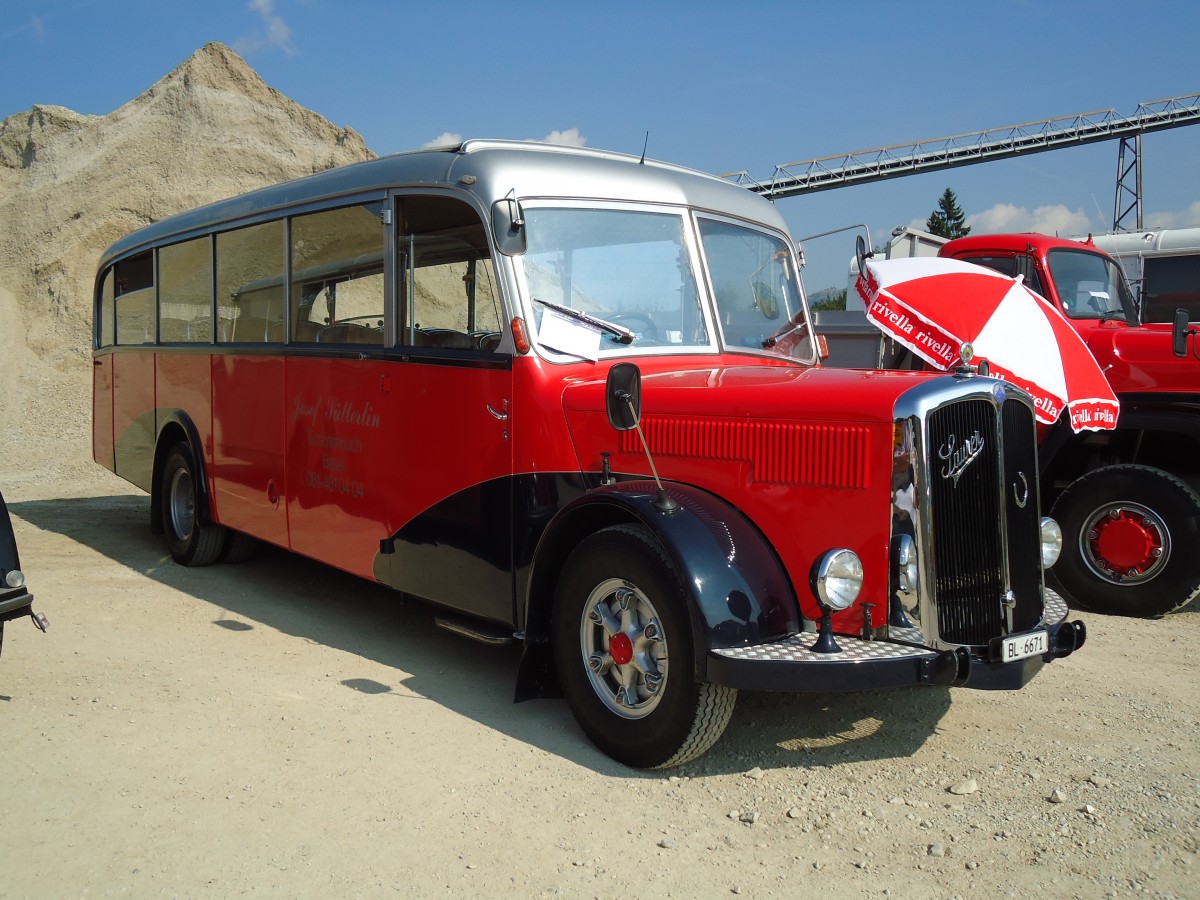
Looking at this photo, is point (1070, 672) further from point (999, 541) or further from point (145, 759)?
point (145, 759)

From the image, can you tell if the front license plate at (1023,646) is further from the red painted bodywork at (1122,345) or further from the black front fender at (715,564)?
the red painted bodywork at (1122,345)

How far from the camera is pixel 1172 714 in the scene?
15.7 feet

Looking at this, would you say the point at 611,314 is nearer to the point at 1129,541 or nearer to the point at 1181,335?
the point at 1129,541

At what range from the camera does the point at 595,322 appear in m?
4.65

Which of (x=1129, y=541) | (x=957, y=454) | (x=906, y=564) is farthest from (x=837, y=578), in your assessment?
(x=1129, y=541)

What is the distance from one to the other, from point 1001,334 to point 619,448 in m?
3.01

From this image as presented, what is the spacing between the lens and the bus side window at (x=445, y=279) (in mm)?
4668

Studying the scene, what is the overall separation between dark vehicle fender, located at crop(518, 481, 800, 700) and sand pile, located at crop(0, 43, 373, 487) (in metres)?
13.8

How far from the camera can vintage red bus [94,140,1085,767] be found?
367 centimetres

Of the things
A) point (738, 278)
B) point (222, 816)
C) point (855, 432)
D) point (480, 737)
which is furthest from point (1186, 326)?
point (222, 816)

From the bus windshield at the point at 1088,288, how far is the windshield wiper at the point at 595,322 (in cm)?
480

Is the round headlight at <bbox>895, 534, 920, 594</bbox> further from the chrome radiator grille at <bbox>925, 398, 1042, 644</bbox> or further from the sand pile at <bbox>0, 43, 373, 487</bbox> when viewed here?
the sand pile at <bbox>0, 43, 373, 487</bbox>

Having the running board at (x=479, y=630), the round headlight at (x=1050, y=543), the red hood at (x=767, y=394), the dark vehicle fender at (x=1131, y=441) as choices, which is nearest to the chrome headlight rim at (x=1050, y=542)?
the round headlight at (x=1050, y=543)

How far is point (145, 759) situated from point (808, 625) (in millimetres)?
2556
